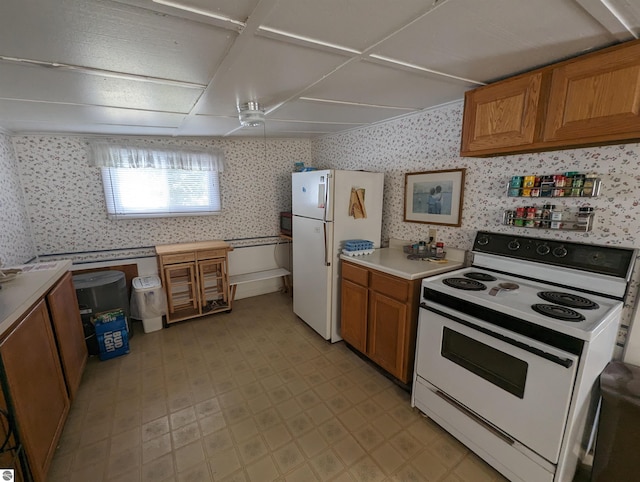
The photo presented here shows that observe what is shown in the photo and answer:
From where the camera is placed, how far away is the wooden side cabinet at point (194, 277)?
3.05m

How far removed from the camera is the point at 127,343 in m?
2.63

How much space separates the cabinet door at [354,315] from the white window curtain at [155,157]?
2206mm

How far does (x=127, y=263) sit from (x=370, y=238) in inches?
107

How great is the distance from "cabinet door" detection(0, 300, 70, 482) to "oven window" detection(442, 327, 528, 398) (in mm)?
2161

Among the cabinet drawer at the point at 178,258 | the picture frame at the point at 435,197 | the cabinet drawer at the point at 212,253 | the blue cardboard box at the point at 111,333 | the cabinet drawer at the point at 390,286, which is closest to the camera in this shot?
the cabinet drawer at the point at 390,286

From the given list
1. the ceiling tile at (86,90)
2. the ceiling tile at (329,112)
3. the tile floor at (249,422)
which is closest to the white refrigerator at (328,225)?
the tile floor at (249,422)

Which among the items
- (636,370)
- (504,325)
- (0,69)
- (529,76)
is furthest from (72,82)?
(636,370)

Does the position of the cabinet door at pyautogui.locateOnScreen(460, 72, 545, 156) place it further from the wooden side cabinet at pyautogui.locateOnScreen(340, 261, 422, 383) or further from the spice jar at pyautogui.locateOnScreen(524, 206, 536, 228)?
the wooden side cabinet at pyautogui.locateOnScreen(340, 261, 422, 383)

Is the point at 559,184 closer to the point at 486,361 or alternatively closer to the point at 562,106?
the point at 562,106

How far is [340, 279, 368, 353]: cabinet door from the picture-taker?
239 centimetres

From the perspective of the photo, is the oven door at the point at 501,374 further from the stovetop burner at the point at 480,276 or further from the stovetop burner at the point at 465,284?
the stovetop burner at the point at 480,276

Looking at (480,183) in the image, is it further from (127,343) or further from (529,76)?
(127,343)

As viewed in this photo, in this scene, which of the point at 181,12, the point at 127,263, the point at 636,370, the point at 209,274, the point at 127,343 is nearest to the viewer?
the point at 181,12

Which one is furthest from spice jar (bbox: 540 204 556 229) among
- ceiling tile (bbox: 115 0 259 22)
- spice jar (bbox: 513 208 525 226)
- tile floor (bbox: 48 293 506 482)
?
ceiling tile (bbox: 115 0 259 22)
